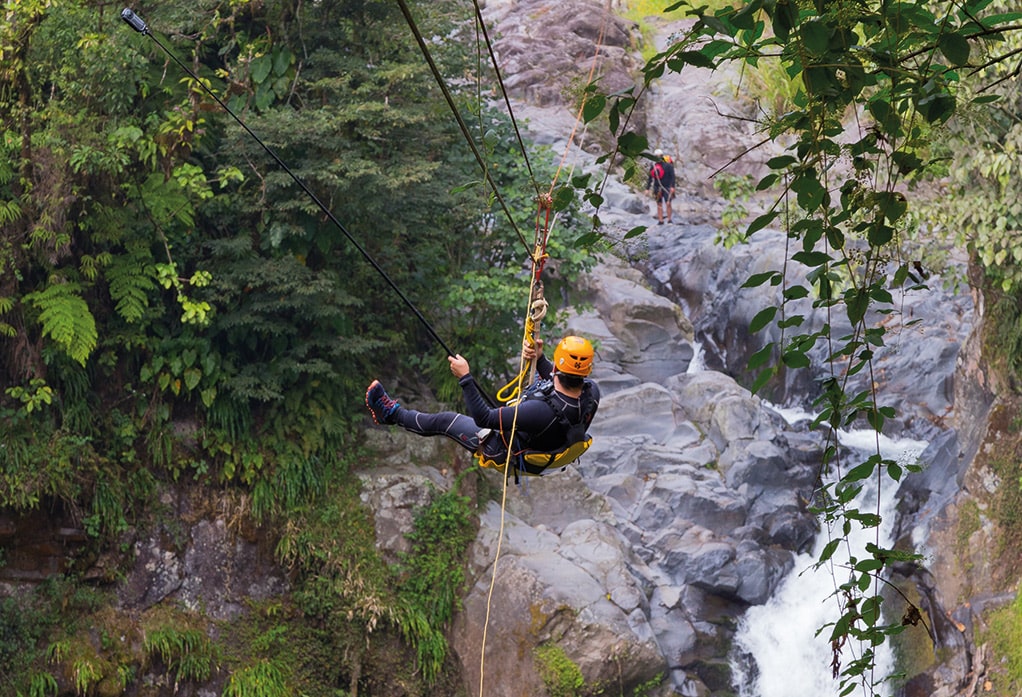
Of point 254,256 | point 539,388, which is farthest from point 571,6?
point 539,388

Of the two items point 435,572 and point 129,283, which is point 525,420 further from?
point 129,283

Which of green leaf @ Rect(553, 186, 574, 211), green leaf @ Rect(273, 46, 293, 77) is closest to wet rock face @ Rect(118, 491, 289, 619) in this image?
green leaf @ Rect(273, 46, 293, 77)

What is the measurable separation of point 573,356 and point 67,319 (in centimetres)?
520

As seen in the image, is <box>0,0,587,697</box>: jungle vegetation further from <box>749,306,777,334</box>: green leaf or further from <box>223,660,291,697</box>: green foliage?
<box>749,306,777,334</box>: green leaf

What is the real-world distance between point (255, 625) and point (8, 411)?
110 inches

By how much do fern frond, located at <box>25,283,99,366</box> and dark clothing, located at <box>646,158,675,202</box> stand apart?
34.0ft

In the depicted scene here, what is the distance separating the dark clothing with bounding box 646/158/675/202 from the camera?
54.5 ft

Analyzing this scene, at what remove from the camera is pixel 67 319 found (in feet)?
25.9

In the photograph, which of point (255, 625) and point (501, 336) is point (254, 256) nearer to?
point (501, 336)

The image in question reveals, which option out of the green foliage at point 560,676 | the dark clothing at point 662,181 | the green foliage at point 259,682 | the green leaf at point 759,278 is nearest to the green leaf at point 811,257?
the green leaf at point 759,278

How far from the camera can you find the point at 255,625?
8.78 metres

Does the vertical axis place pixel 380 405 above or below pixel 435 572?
below

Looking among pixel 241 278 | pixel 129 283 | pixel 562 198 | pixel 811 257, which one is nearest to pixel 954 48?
pixel 811 257


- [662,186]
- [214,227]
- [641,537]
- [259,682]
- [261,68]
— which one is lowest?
[259,682]
